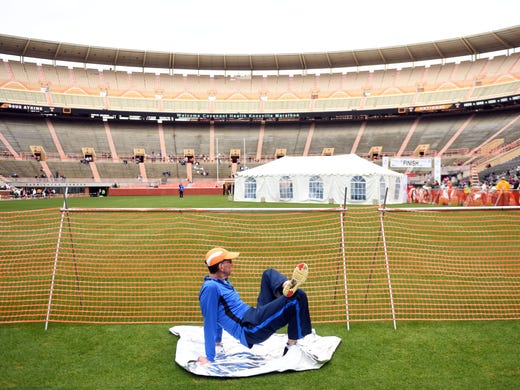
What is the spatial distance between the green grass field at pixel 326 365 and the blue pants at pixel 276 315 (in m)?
0.42

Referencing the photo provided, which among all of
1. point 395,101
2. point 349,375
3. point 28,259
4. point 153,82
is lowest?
point 349,375

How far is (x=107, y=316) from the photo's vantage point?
553 centimetres

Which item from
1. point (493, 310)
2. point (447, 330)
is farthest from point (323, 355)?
point (493, 310)

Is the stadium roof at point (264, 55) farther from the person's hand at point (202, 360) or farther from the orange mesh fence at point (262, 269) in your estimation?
the person's hand at point (202, 360)

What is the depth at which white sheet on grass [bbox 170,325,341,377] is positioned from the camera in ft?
12.6

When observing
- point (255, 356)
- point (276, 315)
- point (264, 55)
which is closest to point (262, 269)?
point (255, 356)

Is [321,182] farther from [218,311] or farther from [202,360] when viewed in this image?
[202,360]

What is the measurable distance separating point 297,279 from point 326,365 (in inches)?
49.1

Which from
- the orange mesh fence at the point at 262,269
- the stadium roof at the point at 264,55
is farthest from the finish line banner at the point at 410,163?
the stadium roof at the point at 264,55

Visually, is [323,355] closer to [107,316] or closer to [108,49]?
[107,316]

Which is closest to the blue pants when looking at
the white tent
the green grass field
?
the green grass field

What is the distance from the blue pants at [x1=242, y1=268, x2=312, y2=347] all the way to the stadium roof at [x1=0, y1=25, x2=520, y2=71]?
5128 cm

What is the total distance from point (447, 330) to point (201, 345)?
3239 millimetres

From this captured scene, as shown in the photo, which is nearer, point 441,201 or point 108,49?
point 441,201
